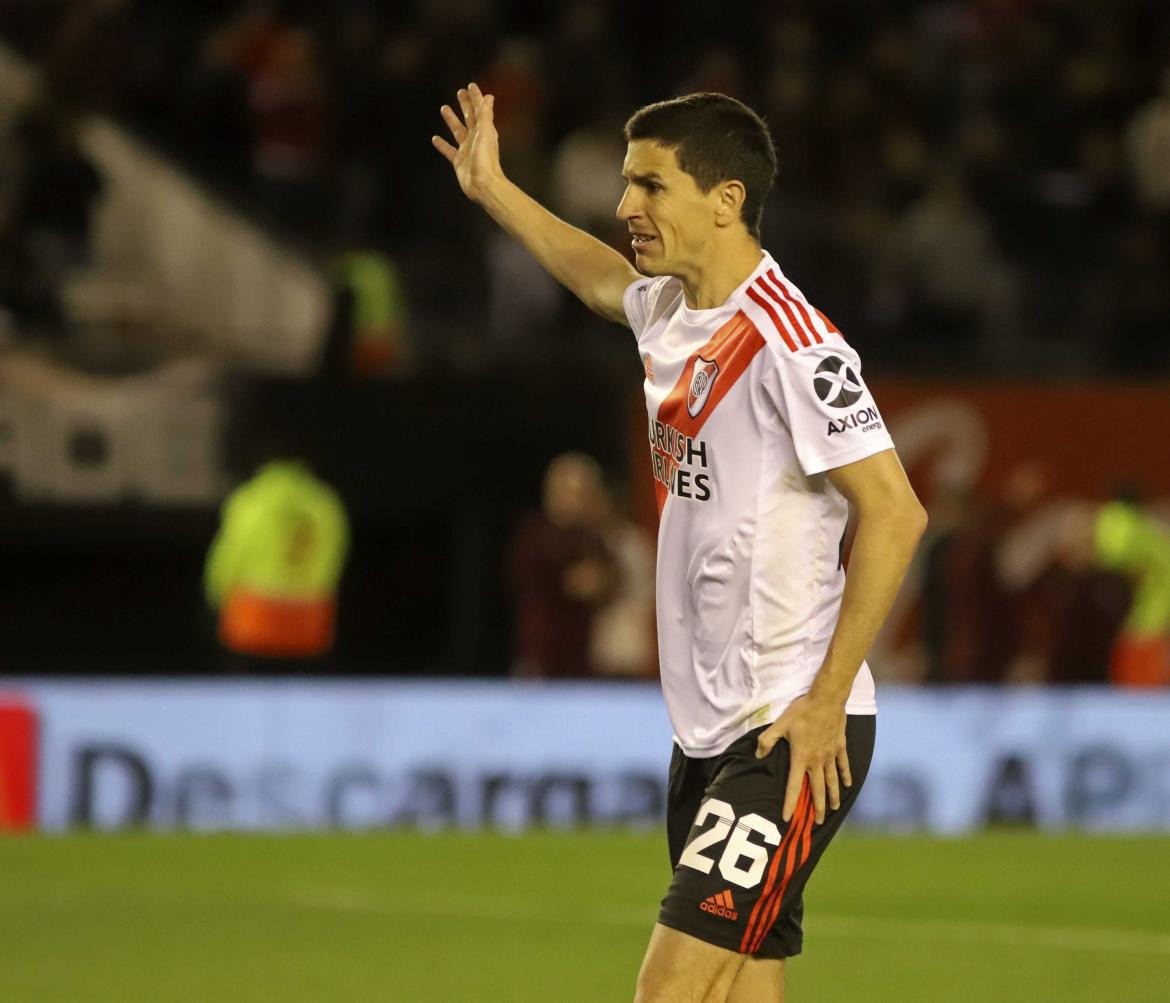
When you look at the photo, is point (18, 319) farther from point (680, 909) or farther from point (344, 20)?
point (680, 909)

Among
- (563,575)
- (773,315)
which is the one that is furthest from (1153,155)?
(773,315)

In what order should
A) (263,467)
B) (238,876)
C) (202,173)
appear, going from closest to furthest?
(238,876), (263,467), (202,173)

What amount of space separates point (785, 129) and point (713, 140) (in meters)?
14.2

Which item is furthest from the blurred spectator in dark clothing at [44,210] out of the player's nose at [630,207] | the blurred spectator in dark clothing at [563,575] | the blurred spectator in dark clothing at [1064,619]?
the player's nose at [630,207]

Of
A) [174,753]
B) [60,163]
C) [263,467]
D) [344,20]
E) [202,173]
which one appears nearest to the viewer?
[174,753]

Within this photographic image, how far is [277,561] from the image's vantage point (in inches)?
589

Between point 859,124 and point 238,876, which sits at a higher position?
point 859,124

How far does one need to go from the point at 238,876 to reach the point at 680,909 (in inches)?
278

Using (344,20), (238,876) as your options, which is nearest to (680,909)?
(238,876)

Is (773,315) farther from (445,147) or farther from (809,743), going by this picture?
(445,147)

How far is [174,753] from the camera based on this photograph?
44.7 ft

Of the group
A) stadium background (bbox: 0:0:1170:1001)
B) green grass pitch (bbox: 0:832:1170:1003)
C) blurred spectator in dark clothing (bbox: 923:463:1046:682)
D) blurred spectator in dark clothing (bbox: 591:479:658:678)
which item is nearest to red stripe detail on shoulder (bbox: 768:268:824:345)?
green grass pitch (bbox: 0:832:1170:1003)

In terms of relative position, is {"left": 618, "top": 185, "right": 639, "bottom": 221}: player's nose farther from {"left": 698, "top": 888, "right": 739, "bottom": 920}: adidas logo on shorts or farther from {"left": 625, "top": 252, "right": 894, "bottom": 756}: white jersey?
{"left": 698, "top": 888, "right": 739, "bottom": 920}: adidas logo on shorts

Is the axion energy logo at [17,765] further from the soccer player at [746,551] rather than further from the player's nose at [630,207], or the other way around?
the player's nose at [630,207]
